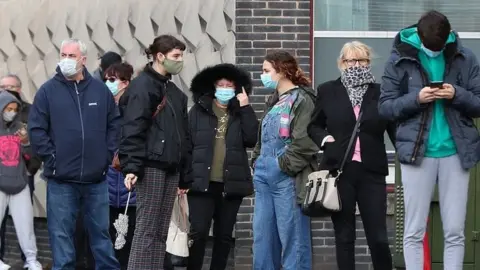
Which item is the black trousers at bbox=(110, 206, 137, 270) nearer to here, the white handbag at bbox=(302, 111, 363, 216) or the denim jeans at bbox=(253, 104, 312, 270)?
the denim jeans at bbox=(253, 104, 312, 270)

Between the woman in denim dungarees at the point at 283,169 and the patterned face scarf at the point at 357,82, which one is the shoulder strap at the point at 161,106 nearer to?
the woman in denim dungarees at the point at 283,169

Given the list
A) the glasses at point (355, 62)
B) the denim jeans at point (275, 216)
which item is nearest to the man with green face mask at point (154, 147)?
the denim jeans at point (275, 216)

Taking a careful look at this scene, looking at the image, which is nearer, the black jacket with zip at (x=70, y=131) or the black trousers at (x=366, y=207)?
the black trousers at (x=366, y=207)

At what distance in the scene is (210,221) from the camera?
9898mm

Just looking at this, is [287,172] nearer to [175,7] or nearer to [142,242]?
[142,242]

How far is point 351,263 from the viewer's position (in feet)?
28.4

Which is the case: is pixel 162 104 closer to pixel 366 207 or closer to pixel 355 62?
pixel 355 62

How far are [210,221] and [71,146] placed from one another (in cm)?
161

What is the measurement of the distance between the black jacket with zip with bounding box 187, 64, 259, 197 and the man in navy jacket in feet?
3.10

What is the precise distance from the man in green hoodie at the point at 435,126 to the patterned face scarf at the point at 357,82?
0.97 metres

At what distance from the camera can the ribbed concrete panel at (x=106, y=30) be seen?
446 inches

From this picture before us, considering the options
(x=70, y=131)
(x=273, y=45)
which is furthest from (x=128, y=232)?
(x=273, y=45)

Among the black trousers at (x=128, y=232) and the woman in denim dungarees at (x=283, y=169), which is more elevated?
the woman in denim dungarees at (x=283, y=169)

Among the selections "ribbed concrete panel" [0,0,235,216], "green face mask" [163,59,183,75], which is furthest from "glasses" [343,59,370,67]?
"ribbed concrete panel" [0,0,235,216]
